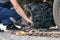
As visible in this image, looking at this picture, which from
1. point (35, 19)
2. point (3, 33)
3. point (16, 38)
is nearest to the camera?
point (16, 38)

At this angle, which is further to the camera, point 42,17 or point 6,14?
point 6,14

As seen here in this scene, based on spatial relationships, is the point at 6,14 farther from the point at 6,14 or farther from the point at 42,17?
the point at 42,17

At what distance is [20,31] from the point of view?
199 inches

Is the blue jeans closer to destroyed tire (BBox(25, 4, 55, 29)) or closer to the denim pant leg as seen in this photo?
the denim pant leg

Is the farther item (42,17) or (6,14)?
(6,14)

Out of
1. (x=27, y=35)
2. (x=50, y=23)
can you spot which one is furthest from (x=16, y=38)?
(x=50, y=23)

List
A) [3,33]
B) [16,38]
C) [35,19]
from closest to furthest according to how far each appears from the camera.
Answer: [16,38]
[3,33]
[35,19]

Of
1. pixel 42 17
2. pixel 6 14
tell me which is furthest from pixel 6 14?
pixel 42 17

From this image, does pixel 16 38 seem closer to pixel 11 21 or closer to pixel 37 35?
pixel 37 35

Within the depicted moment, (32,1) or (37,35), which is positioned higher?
(32,1)

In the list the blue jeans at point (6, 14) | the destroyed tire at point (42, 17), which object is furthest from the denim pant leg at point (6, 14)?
the destroyed tire at point (42, 17)

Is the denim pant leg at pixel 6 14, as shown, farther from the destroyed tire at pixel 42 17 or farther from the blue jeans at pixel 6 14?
the destroyed tire at pixel 42 17

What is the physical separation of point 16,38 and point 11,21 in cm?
89

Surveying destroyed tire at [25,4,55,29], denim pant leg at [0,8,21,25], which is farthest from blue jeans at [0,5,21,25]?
destroyed tire at [25,4,55,29]
